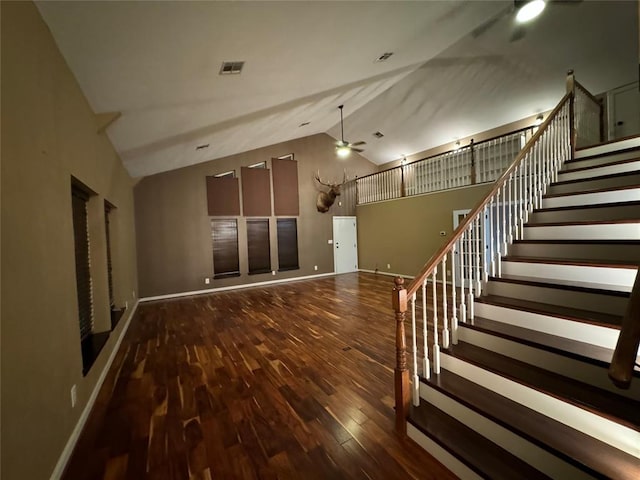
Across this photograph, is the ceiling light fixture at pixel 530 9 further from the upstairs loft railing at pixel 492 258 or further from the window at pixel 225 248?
the window at pixel 225 248

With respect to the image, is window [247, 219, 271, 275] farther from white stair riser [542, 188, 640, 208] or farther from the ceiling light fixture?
the ceiling light fixture

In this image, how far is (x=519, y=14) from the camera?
2.92 m

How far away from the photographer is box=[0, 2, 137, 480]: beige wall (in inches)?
50.7

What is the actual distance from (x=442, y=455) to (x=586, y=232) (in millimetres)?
2407

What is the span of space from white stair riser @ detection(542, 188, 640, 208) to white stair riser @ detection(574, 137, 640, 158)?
88 cm

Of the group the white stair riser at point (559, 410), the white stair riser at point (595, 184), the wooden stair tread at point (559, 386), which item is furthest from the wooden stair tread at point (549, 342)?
the white stair riser at point (595, 184)

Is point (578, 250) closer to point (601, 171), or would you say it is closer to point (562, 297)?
point (562, 297)

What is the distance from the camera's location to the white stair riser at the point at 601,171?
9.38 feet

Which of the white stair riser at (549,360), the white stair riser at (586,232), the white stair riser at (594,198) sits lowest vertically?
the white stair riser at (549,360)

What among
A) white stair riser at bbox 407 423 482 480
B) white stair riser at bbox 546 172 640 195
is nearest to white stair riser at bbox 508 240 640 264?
white stair riser at bbox 546 172 640 195

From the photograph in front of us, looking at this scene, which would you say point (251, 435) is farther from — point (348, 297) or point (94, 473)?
point (348, 297)

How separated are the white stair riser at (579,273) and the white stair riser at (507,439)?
54.8 inches

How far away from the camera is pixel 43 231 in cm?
169

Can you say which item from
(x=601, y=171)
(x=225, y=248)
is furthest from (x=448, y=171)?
(x=225, y=248)
